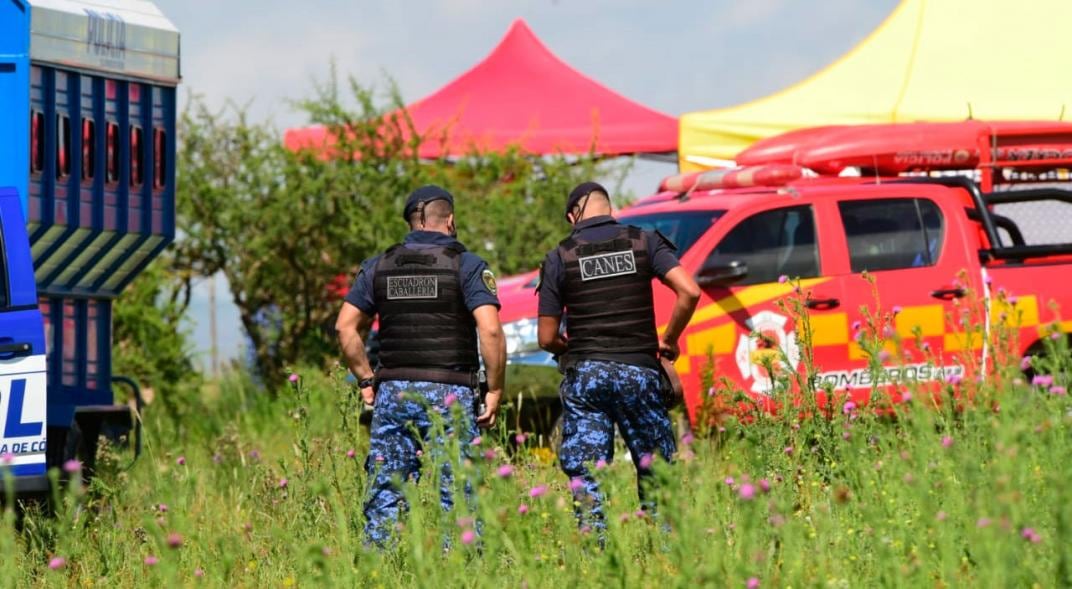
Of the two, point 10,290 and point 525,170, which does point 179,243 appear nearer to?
point 525,170

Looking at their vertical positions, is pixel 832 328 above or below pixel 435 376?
above

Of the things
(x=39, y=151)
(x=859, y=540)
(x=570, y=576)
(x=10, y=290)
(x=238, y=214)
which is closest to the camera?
(x=570, y=576)

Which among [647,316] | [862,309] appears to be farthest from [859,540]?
[647,316]

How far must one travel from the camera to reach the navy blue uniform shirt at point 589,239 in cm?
724

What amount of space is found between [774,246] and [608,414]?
3263mm

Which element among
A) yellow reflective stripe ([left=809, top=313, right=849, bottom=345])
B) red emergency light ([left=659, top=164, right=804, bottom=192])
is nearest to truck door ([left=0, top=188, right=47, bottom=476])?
yellow reflective stripe ([left=809, top=313, right=849, bottom=345])

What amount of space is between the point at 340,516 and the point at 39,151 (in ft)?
16.5

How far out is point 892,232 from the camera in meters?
10.5

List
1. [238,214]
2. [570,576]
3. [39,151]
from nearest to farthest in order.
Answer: [570,576]
[39,151]
[238,214]

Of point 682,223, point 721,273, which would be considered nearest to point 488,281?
point 721,273

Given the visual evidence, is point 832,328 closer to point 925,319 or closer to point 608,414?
point 925,319

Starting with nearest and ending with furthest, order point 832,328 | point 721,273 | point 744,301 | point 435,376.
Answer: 1. point 435,376
2. point 721,273
3. point 744,301
4. point 832,328

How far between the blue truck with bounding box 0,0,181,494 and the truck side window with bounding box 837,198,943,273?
405 centimetres

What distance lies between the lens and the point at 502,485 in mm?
4535
